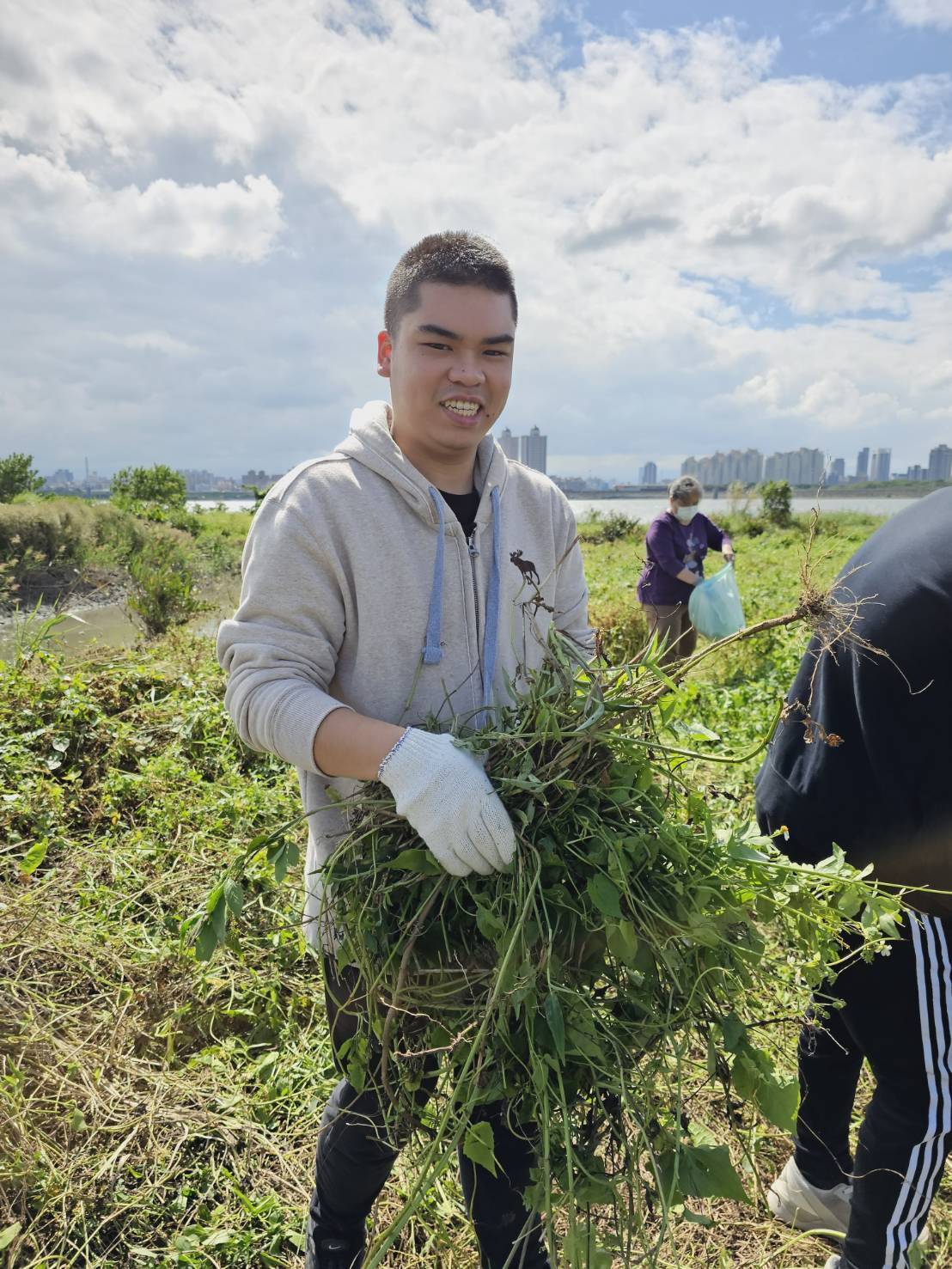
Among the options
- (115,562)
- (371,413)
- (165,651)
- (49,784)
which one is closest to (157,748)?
(49,784)

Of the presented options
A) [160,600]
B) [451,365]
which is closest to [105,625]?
[160,600]

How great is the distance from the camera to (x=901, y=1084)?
1505 millimetres

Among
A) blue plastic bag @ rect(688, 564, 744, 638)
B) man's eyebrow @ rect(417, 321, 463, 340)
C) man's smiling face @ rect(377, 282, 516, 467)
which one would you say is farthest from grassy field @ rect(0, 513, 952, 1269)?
blue plastic bag @ rect(688, 564, 744, 638)

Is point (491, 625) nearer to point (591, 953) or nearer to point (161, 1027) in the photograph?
point (591, 953)

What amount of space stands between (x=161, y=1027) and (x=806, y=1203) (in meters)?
1.86

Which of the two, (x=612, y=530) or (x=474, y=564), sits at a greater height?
(x=474, y=564)

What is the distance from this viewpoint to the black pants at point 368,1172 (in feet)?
4.77

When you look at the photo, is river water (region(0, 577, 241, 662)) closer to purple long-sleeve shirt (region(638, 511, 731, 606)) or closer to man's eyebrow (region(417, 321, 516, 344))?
purple long-sleeve shirt (region(638, 511, 731, 606))

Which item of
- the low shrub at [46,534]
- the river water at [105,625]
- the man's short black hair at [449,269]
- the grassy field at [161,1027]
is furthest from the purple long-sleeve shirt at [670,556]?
the low shrub at [46,534]

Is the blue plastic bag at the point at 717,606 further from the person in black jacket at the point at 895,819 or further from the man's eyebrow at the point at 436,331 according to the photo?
the man's eyebrow at the point at 436,331

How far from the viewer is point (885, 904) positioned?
1.18m

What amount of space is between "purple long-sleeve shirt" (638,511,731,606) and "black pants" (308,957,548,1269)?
15.0ft

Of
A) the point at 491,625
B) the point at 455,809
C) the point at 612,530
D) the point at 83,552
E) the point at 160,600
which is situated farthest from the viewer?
the point at 612,530

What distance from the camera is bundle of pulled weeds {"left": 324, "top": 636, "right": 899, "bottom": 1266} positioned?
1.07m
